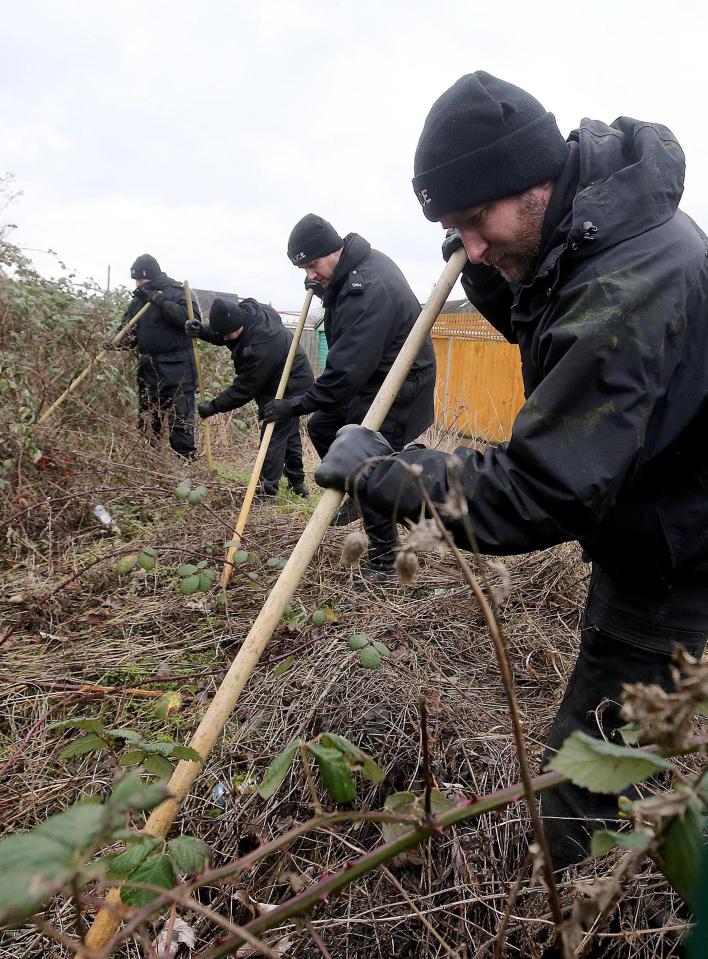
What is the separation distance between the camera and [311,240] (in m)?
4.07

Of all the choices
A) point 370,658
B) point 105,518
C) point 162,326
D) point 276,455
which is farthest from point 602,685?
point 162,326

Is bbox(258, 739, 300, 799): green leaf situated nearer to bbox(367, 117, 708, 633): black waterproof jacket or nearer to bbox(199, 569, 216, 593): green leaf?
bbox(367, 117, 708, 633): black waterproof jacket

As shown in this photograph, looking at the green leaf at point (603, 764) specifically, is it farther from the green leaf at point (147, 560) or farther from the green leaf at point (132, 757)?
the green leaf at point (147, 560)

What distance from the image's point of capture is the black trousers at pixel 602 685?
1.66 meters

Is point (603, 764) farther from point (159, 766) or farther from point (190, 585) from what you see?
point (190, 585)

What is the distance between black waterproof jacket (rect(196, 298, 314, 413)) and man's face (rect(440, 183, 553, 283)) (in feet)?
13.3

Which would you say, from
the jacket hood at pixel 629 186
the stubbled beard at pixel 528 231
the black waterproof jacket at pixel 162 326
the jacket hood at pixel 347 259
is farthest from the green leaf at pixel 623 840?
the black waterproof jacket at pixel 162 326

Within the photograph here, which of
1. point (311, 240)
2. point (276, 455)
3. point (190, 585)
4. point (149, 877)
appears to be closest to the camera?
point (149, 877)

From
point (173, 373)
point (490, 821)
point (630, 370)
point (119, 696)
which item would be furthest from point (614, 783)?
point (173, 373)

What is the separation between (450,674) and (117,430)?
4.21m

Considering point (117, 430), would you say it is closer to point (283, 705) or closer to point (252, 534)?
point (252, 534)

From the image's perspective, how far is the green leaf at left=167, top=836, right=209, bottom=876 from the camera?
33.2 inches

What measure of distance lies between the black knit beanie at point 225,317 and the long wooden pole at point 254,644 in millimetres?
3898

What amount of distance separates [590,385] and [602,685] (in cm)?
92
